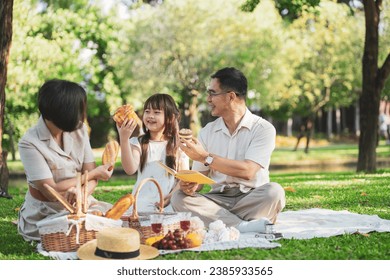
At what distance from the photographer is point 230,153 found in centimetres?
574

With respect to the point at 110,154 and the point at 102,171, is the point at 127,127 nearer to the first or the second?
the point at 110,154

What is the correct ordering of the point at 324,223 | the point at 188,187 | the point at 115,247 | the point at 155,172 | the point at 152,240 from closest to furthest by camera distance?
1. the point at 115,247
2. the point at 152,240
3. the point at 188,187
4. the point at 324,223
5. the point at 155,172

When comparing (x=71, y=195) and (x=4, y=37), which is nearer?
(x=71, y=195)

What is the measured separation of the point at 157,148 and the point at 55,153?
Answer: 4.86ft

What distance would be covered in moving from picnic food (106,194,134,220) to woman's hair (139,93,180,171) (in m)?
1.36

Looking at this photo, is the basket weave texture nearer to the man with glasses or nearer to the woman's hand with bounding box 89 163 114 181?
the woman's hand with bounding box 89 163 114 181

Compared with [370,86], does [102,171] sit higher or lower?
lower

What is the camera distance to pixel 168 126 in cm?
623

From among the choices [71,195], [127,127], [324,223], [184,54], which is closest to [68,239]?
[71,195]

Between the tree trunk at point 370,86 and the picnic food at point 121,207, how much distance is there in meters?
8.11

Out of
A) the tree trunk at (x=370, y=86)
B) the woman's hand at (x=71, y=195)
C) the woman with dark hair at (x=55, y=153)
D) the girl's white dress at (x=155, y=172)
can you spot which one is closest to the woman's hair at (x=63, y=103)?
the woman with dark hair at (x=55, y=153)

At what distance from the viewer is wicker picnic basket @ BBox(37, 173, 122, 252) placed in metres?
4.61

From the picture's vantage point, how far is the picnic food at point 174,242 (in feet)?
15.5
